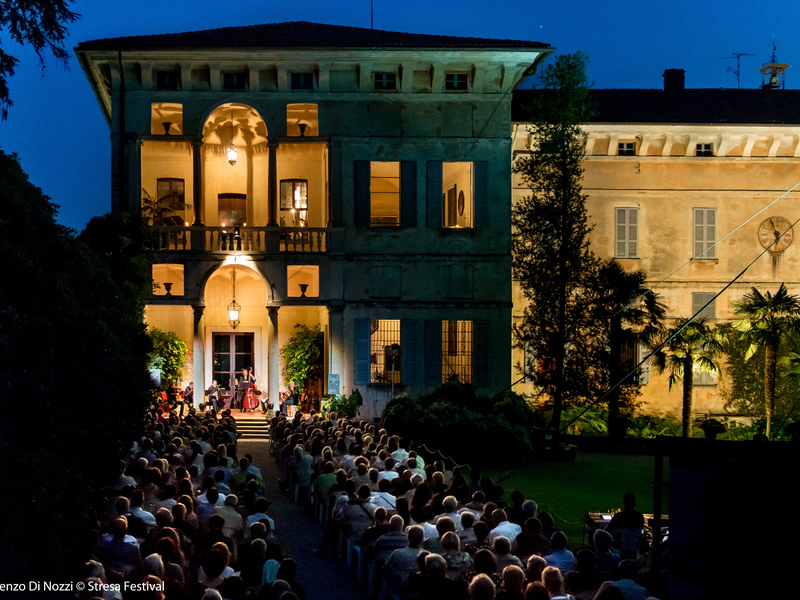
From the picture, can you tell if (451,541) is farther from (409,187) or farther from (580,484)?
(409,187)

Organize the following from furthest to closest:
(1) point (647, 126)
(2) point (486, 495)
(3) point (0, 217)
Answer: (1) point (647, 126) < (2) point (486, 495) < (3) point (0, 217)

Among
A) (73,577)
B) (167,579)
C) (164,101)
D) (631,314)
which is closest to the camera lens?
(167,579)

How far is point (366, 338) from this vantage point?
87.5 feet

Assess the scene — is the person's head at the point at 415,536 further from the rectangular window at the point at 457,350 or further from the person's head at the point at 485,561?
the rectangular window at the point at 457,350

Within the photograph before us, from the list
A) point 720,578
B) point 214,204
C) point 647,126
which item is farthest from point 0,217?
point 647,126

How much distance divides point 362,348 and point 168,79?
11.4 m

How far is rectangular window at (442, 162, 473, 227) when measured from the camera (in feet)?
91.1

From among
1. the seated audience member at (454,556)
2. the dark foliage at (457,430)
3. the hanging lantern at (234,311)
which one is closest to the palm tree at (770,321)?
the dark foliage at (457,430)

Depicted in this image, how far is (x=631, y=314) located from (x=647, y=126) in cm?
842

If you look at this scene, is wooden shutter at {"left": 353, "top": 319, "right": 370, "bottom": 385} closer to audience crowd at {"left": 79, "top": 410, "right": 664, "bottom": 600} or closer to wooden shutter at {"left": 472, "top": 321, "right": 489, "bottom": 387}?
wooden shutter at {"left": 472, "top": 321, "right": 489, "bottom": 387}

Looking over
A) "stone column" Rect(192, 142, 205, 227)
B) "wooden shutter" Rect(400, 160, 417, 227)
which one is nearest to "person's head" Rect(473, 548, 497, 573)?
"wooden shutter" Rect(400, 160, 417, 227)

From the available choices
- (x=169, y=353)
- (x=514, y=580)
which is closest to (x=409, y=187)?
(x=169, y=353)

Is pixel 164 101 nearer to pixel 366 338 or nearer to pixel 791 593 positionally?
pixel 366 338

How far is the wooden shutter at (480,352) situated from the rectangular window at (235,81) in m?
11.5
